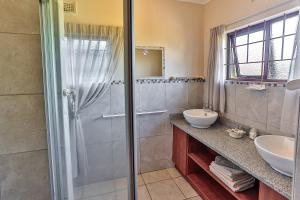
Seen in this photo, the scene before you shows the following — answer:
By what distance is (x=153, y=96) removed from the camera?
2387 millimetres

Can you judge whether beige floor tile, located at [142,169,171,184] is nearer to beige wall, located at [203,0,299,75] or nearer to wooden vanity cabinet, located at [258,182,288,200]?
wooden vanity cabinet, located at [258,182,288,200]

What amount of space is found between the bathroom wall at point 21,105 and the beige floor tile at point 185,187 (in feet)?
4.94

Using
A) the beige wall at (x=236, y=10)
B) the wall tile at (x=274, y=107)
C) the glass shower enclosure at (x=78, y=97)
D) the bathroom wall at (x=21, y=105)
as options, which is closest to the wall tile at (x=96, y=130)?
the glass shower enclosure at (x=78, y=97)

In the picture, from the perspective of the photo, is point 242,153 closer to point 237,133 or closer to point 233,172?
point 233,172

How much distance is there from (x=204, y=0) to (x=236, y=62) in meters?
0.99

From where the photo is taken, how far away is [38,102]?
3.82 feet

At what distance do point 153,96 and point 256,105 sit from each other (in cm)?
119

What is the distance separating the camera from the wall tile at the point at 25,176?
116cm

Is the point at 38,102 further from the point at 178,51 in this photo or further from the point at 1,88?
the point at 178,51

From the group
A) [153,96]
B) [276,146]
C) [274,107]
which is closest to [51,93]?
[153,96]

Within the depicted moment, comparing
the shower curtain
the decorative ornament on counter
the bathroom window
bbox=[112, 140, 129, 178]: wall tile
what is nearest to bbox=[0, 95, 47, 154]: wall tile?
the shower curtain

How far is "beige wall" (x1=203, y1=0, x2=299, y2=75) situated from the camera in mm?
1595

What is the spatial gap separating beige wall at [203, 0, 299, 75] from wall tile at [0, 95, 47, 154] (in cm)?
205

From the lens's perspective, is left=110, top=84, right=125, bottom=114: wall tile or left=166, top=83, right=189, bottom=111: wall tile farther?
left=166, top=83, right=189, bottom=111: wall tile
